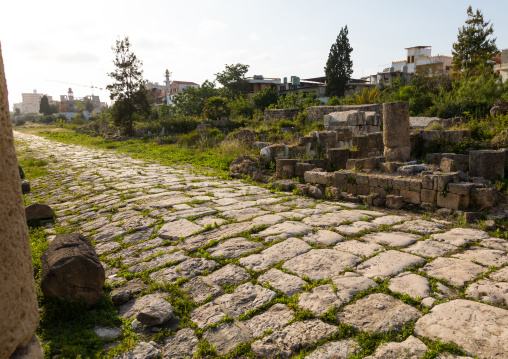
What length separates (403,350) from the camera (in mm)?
2578

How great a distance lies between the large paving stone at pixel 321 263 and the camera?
3.81 metres

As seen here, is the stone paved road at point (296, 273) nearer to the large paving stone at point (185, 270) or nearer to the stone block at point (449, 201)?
the large paving stone at point (185, 270)

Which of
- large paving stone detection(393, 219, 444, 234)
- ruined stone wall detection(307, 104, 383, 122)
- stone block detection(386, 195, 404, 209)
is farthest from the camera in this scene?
ruined stone wall detection(307, 104, 383, 122)

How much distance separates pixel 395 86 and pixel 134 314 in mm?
27615

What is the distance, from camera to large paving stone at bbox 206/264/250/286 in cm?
382

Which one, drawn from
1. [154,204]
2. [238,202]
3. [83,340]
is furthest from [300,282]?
[154,204]

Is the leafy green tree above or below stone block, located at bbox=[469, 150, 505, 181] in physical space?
above

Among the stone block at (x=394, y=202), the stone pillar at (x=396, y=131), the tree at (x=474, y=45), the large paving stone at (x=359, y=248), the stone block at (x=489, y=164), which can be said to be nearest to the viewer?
the large paving stone at (x=359, y=248)

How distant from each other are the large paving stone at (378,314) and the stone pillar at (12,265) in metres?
2.23

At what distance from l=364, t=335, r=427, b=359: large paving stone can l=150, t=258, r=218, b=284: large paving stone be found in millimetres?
2061

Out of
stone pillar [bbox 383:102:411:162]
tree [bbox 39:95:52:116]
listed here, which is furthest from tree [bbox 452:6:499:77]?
tree [bbox 39:95:52:116]

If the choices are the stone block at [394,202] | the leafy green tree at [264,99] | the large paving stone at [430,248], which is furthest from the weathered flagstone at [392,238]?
the leafy green tree at [264,99]

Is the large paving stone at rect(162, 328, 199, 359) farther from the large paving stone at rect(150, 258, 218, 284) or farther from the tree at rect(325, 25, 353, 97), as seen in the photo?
the tree at rect(325, 25, 353, 97)

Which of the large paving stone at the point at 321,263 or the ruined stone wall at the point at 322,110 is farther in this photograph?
the ruined stone wall at the point at 322,110
